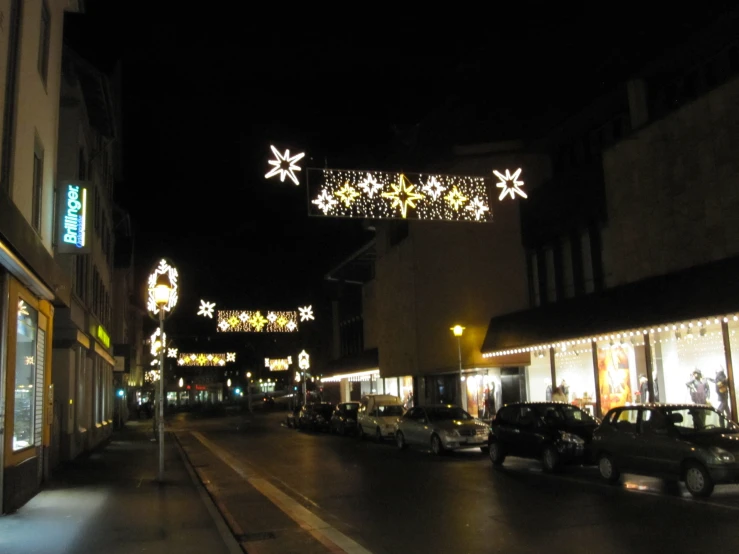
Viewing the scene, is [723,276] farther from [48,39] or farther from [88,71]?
[88,71]

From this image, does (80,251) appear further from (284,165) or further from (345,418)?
(345,418)

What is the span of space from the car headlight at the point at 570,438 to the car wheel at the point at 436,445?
227 inches

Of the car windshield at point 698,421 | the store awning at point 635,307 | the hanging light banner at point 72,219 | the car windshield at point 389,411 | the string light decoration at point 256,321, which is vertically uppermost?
the hanging light banner at point 72,219

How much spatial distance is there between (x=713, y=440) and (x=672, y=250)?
295 inches

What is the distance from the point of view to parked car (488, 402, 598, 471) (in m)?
15.2

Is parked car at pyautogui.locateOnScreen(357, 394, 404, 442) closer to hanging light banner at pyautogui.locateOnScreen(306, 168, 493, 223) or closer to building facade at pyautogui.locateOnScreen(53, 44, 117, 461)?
building facade at pyautogui.locateOnScreen(53, 44, 117, 461)

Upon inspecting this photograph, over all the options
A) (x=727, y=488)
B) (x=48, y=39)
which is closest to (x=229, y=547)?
(x=727, y=488)

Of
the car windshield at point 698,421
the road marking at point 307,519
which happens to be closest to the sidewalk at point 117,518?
the road marking at point 307,519

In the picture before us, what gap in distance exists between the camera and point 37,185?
1395 centimetres

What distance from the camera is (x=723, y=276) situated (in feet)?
52.5

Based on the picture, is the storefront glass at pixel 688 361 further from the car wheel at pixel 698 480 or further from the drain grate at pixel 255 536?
the drain grate at pixel 255 536

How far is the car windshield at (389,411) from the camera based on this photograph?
2804 centimetres

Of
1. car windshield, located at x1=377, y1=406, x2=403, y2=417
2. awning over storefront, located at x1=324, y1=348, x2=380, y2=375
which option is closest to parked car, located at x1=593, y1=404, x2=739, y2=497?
car windshield, located at x1=377, y1=406, x2=403, y2=417

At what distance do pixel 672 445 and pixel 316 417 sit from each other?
2492 cm
